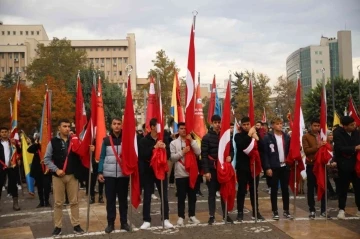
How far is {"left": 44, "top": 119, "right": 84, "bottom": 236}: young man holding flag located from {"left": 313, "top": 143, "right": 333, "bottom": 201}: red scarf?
462 centimetres

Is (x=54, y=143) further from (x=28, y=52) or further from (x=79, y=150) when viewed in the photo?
(x=28, y=52)

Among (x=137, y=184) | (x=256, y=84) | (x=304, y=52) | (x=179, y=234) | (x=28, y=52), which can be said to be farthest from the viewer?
(x=304, y=52)

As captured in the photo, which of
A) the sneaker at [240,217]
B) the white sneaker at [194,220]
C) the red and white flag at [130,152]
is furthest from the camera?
the sneaker at [240,217]

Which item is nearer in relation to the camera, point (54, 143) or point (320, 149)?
point (54, 143)

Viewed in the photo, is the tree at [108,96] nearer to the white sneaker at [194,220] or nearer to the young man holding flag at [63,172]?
the white sneaker at [194,220]

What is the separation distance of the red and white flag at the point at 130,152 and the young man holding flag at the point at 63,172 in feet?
2.89

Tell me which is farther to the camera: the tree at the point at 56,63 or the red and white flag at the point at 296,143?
the tree at the point at 56,63

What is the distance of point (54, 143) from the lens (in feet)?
27.7

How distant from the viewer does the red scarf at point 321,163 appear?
362 inches

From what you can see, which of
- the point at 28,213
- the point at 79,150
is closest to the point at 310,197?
the point at 79,150

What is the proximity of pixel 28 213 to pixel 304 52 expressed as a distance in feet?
395

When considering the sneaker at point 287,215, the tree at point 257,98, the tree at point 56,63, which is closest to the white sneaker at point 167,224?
the sneaker at point 287,215

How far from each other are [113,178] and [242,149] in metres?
2.50

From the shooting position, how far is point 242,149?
352 inches
